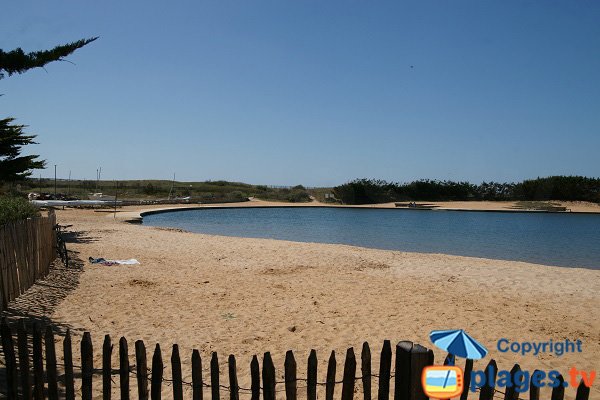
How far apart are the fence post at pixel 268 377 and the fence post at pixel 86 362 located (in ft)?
4.13

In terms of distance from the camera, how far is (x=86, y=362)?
126 inches

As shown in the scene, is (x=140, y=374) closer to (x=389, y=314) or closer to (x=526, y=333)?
(x=389, y=314)

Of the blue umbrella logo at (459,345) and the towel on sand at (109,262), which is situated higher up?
the blue umbrella logo at (459,345)

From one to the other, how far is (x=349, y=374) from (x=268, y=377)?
558 mm

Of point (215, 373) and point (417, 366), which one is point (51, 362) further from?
point (417, 366)

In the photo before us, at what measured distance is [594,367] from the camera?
18.4 ft

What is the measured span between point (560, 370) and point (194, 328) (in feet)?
16.7

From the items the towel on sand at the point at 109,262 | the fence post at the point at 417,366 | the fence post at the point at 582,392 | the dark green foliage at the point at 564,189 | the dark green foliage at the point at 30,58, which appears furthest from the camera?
the dark green foliage at the point at 564,189

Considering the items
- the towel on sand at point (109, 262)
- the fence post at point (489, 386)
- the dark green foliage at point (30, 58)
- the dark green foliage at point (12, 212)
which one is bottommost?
the towel on sand at point (109, 262)

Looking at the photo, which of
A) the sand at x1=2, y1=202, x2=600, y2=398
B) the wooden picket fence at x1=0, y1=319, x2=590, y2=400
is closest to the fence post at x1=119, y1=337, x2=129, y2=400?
the wooden picket fence at x1=0, y1=319, x2=590, y2=400

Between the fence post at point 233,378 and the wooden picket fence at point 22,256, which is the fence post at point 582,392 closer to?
the fence post at point 233,378

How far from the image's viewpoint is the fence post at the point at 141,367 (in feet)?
10.2

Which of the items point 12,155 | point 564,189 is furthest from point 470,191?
point 12,155

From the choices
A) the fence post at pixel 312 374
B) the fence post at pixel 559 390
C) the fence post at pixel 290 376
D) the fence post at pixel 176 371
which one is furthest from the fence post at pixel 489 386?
the fence post at pixel 176 371
